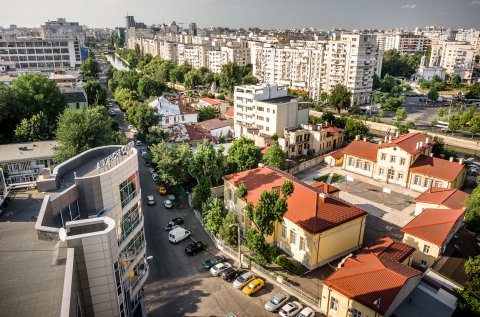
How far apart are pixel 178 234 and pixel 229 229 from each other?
5794 millimetres

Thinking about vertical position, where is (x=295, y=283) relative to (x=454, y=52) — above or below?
below

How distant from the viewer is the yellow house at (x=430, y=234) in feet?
95.6


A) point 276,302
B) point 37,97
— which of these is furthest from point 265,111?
point 276,302

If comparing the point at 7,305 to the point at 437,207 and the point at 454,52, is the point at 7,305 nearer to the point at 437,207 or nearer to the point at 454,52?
the point at 437,207

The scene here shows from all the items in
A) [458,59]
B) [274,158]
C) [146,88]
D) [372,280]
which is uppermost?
[458,59]

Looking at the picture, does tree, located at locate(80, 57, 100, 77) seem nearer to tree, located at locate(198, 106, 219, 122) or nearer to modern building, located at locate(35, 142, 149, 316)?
tree, located at locate(198, 106, 219, 122)

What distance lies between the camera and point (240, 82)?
104938 mm

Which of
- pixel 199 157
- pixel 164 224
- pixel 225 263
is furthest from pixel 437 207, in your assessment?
pixel 164 224

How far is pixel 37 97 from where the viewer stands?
175 ft

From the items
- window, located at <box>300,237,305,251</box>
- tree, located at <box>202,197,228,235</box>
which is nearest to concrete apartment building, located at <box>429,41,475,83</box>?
window, located at <box>300,237,305,251</box>

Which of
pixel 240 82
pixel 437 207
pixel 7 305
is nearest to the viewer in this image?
pixel 7 305

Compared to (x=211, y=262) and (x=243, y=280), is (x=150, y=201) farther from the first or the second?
(x=243, y=280)

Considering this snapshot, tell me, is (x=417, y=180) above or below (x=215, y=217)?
below

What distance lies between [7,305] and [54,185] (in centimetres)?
740
